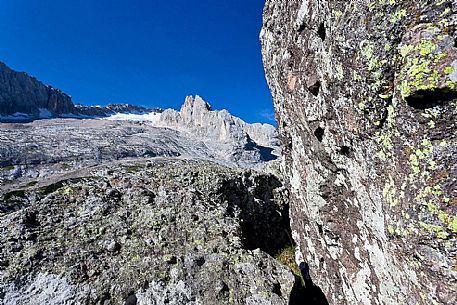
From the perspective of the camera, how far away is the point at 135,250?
9.62m

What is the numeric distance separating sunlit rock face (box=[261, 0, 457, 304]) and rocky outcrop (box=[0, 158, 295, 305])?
2542 mm

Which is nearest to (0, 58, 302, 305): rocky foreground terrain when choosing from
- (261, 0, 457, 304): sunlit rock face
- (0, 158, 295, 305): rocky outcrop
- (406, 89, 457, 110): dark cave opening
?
(0, 158, 295, 305): rocky outcrop

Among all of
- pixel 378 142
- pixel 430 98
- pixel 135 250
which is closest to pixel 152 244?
pixel 135 250

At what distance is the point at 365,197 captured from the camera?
7793 millimetres

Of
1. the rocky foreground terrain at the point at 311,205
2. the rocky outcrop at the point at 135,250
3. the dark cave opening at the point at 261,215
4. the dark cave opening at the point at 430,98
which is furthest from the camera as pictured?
the dark cave opening at the point at 261,215

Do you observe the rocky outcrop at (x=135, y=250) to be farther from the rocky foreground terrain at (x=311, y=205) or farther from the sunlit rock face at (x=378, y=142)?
the sunlit rock face at (x=378, y=142)

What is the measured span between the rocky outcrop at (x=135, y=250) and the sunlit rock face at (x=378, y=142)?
8.34ft

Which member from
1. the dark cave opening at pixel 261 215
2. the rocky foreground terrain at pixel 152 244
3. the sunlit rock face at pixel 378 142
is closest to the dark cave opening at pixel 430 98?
the sunlit rock face at pixel 378 142

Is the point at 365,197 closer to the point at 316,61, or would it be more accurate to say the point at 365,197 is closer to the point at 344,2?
the point at 316,61

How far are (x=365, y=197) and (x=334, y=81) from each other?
332 cm

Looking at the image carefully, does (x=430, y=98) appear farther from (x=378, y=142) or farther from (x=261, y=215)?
(x=261, y=215)

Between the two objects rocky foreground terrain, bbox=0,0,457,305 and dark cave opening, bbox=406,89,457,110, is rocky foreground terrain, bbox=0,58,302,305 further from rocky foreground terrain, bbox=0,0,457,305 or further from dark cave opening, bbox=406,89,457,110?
dark cave opening, bbox=406,89,457,110

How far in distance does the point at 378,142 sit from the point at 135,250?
8.05 metres

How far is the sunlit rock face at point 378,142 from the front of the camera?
18.1 feet
